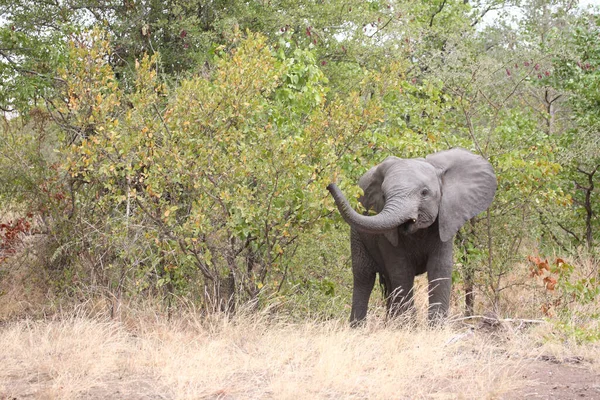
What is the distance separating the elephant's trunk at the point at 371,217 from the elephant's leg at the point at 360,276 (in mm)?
1326

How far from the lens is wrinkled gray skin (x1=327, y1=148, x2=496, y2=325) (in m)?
8.23

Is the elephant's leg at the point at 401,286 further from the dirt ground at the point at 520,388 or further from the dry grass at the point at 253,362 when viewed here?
the dirt ground at the point at 520,388

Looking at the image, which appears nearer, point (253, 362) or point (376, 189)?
point (253, 362)

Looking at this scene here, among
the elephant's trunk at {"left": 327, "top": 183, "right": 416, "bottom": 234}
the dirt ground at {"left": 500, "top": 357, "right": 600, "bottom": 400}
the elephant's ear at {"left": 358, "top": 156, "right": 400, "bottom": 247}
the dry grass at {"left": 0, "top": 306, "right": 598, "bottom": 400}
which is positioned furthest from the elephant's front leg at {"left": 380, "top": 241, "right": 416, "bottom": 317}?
the dirt ground at {"left": 500, "top": 357, "right": 600, "bottom": 400}

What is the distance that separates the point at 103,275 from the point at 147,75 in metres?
2.62

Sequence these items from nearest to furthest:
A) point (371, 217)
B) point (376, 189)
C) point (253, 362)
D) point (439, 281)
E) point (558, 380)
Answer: point (558, 380) → point (253, 362) → point (371, 217) → point (439, 281) → point (376, 189)

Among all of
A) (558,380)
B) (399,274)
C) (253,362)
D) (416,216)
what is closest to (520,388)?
(558,380)

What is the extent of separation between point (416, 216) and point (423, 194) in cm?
34

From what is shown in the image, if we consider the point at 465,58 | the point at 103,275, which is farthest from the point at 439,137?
the point at 103,275

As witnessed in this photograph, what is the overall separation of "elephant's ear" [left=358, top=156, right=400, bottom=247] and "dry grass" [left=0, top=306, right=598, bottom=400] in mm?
1359

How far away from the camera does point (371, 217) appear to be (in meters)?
8.07

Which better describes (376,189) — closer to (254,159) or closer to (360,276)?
(360,276)

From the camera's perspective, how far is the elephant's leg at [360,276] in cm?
947

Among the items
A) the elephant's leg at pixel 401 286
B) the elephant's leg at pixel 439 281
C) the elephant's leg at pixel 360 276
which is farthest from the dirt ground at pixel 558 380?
the elephant's leg at pixel 360 276
